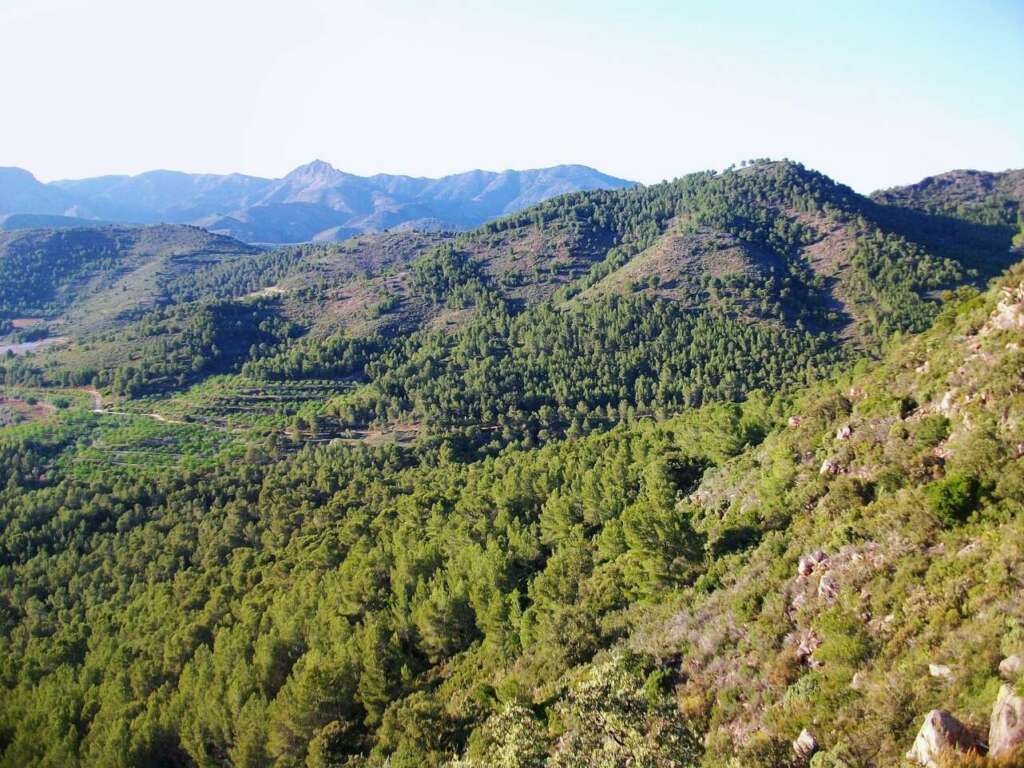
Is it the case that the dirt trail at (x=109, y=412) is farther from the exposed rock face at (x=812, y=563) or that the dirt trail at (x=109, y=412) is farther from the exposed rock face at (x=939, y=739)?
the exposed rock face at (x=939, y=739)

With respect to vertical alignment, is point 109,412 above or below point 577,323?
below

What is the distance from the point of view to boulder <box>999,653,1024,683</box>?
512 inches

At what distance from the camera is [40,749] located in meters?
34.7

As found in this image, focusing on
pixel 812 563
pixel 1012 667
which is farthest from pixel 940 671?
pixel 812 563

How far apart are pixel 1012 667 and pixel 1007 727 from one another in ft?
9.07

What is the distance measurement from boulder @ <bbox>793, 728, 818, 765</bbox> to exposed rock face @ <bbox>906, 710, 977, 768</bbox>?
319 cm

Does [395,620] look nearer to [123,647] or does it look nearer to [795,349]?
[123,647]

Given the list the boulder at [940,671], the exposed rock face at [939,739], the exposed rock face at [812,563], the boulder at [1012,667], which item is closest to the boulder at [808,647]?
the exposed rock face at [812,563]

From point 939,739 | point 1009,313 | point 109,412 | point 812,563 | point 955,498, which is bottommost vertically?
point 109,412

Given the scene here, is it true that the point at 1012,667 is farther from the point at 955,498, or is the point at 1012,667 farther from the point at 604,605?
the point at 604,605

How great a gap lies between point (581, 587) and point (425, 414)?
244 feet

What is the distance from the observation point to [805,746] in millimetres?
15352

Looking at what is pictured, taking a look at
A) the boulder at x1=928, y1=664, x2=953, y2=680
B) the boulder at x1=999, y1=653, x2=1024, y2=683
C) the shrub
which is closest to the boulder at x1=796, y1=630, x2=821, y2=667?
the boulder at x1=928, y1=664, x2=953, y2=680

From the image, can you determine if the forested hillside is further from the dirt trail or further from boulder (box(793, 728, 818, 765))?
the dirt trail
